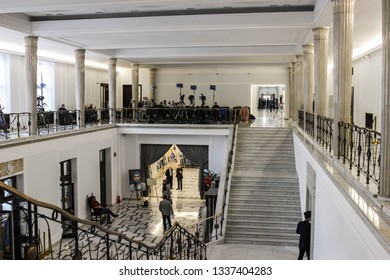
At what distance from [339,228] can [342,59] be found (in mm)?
3063

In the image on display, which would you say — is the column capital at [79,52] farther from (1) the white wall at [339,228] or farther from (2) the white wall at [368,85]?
(1) the white wall at [339,228]

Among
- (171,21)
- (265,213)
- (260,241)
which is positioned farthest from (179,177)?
(171,21)

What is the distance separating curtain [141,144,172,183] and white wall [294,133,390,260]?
1085 cm

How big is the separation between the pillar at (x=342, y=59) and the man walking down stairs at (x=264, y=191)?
464 centimetres

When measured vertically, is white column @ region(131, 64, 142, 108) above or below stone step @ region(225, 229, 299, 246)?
above

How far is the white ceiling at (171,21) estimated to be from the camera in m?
8.51

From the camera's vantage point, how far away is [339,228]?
17.1 ft

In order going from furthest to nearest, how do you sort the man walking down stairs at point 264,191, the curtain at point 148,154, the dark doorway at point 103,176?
the curtain at point 148,154 < the dark doorway at point 103,176 < the man walking down stairs at point 264,191

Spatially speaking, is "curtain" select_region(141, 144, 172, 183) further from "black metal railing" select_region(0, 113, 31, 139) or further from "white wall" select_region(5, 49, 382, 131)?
"black metal railing" select_region(0, 113, 31, 139)

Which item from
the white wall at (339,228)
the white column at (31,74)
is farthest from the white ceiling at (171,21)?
the white wall at (339,228)

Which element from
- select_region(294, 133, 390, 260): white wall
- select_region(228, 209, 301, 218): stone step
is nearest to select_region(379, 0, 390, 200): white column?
select_region(294, 133, 390, 260): white wall

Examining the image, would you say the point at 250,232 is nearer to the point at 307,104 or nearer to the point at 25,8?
the point at 307,104

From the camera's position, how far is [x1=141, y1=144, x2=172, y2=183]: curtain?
60.1 ft

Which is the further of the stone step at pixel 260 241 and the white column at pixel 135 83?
the white column at pixel 135 83
